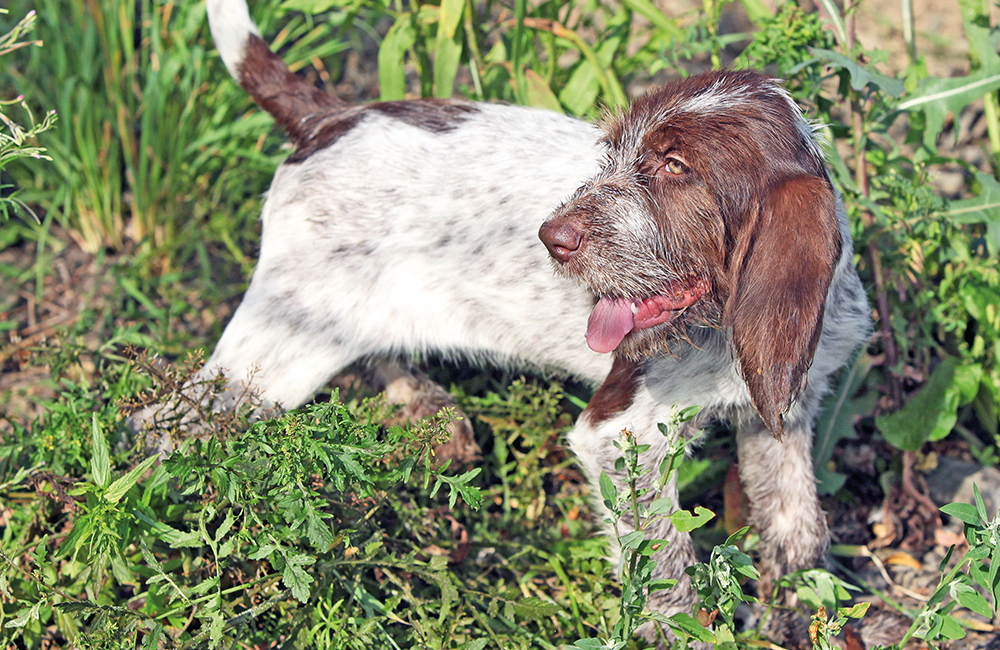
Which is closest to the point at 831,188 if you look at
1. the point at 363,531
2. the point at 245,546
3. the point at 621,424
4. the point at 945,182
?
the point at 621,424

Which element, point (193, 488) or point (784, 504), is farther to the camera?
point (784, 504)

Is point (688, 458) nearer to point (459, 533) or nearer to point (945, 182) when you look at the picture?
point (459, 533)

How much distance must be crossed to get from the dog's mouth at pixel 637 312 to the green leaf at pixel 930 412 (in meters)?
1.21

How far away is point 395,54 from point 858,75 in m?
1.81

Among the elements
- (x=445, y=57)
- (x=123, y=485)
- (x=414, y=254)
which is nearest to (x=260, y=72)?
(x=445, y=57)

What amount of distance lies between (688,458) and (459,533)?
0.88 m

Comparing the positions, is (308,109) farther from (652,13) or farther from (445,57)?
(652,13)

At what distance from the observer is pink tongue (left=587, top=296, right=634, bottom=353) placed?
2.42 m

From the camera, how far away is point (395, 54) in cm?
363

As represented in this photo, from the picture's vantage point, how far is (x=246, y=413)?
2.60m

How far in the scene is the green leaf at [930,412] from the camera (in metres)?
3.10

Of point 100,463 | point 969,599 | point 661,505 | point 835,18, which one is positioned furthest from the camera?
Result: point 835,18

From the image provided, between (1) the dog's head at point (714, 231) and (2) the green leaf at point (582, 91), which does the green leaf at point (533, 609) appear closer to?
(1) the dog's head at point (714, 231)

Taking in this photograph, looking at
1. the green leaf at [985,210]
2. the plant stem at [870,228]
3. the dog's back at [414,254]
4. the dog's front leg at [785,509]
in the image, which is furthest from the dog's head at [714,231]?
the green leaf at [985,210]
